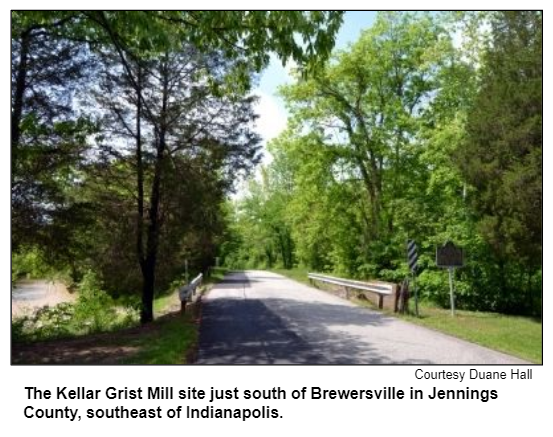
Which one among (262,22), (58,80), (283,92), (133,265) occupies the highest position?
(283,92)

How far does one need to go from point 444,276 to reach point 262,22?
19322 millimetres

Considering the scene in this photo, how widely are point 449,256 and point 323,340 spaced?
22.7 feet

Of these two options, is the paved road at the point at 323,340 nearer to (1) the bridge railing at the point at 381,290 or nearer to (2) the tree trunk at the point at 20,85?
(1) the bridge railing at the point at 381,290

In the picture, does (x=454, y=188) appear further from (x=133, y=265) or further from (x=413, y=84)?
(x=133, y=265)

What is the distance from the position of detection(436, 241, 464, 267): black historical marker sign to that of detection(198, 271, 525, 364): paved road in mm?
2587

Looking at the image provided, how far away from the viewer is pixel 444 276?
2389cm

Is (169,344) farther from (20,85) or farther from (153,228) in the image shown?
(153,228)

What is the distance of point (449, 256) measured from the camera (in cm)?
1639

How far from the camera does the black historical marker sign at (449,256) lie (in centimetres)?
1630

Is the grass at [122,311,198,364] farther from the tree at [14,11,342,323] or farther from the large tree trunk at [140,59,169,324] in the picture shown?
the tree at [14,11,342,323]

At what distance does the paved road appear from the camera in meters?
9.21

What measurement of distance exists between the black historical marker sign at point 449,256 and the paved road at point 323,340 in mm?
2587

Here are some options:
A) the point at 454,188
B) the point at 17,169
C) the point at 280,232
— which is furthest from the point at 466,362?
the point at 280,232

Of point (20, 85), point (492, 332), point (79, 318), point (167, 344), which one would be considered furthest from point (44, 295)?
point (492, 332)
